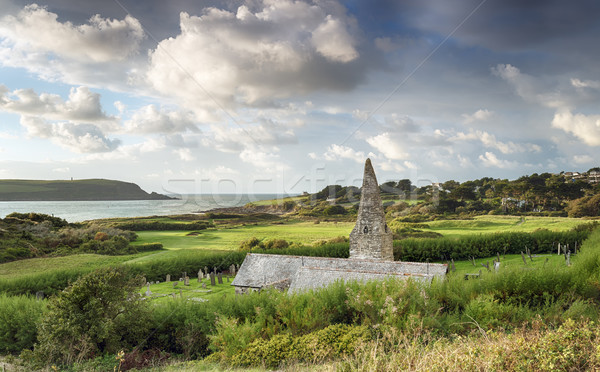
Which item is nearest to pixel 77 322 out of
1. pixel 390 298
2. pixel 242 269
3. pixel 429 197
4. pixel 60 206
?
pixel 390 298

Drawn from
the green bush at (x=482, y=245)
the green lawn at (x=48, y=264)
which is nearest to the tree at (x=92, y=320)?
the green lawn at (x=48, y=264)

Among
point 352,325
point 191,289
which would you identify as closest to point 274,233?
point 191,289

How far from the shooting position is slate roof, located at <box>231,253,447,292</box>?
21672 mm

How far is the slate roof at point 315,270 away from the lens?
2167cm

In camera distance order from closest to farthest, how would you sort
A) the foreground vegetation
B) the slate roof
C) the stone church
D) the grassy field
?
the foreground vegetation → the slate roof → the stone church → the grassy field

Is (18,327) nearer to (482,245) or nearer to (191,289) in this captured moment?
(191,289)

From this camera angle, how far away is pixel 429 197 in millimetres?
55719

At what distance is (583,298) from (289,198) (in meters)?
44.3

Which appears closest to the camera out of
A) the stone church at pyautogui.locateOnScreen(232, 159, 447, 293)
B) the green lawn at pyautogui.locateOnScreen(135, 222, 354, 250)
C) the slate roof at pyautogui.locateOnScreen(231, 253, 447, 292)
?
the slate roof at pyautogui.locateOnScreen(231, 253, 447, 292)

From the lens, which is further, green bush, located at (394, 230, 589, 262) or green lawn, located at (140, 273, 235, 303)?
green bush, located at (394, 230, 589, 262)

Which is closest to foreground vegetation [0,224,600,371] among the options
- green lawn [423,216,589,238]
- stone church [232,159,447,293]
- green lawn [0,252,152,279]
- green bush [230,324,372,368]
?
green bush [230,324,372,368]

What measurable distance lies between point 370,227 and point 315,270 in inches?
274

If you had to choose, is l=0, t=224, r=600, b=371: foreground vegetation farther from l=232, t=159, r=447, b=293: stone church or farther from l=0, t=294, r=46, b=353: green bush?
l=232, t=159, r=447, b=293: stone church

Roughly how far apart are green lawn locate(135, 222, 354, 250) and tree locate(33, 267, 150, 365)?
26.3 metres
